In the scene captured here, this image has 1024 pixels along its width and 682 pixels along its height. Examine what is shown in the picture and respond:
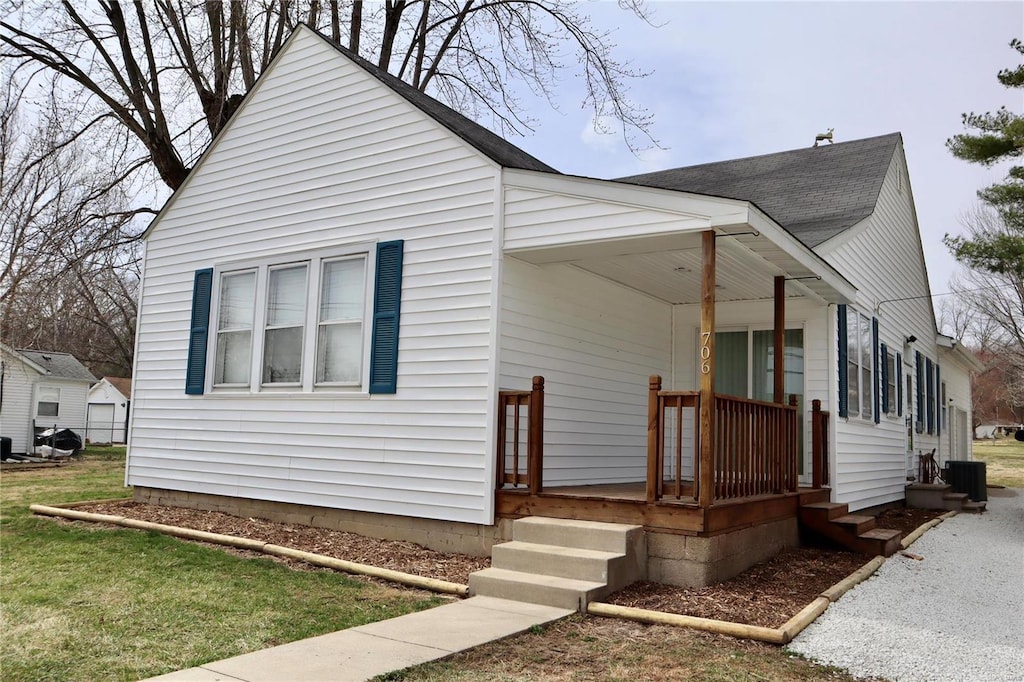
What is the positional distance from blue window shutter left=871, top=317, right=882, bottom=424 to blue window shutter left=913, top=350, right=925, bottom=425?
3.56m

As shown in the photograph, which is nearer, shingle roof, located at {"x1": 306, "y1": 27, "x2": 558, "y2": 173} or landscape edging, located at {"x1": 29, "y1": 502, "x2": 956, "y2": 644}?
landscape edging, located at {"x1": 29, "y1": 502, "x2": 956, "y2": 644}

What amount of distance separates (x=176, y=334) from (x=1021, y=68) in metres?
11.8

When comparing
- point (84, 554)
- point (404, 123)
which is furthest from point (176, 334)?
point (404, 123)

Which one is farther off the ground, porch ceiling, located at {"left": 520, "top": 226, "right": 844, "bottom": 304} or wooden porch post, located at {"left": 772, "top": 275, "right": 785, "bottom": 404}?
porch ceiling, located at {"left": 520, "top": 226, "right": 844, "bottom": 304}

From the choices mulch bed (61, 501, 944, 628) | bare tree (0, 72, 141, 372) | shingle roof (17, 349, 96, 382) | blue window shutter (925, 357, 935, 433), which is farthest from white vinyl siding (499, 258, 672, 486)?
shingle roof (17, 349, 96, 382)

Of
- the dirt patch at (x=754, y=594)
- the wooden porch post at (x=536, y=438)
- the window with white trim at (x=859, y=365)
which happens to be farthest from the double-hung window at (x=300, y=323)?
the window with white trim at (x=859, y=365)

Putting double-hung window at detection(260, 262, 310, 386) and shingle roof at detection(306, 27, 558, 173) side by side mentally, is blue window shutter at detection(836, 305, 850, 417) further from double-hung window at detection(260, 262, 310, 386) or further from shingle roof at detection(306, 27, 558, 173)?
double-hung window at detection(260, 262, 310, 386)

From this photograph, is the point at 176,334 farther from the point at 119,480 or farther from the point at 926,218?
the point at 926,218

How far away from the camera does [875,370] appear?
1025cm

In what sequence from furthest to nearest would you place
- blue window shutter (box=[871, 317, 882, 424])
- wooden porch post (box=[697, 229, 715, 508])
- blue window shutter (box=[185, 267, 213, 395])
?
blue window shutter (box=[871, 317, 882, 424])
blue window shutter (box=[185, 267, 213, 395])
wooden porch post (box=[697, 229, 715, 508])

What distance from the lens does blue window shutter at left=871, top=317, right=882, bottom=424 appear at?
33.2 ft

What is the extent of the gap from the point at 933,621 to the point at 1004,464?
2629cm

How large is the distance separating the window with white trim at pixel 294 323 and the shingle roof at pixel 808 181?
4.47 metres

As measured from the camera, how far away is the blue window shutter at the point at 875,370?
33.2 feet
